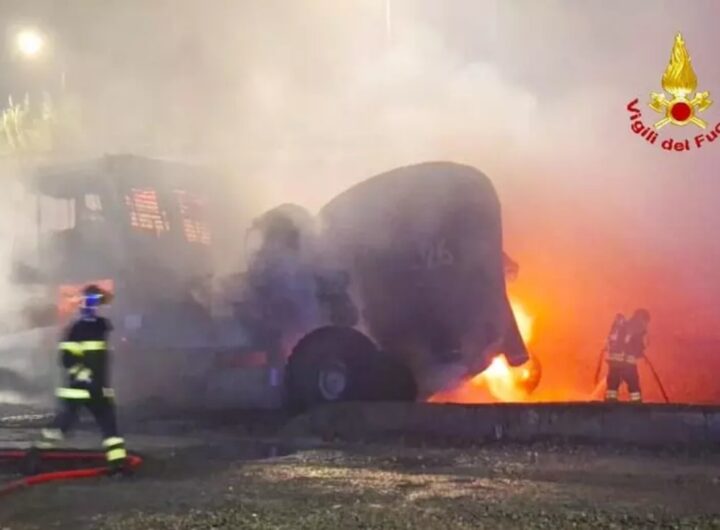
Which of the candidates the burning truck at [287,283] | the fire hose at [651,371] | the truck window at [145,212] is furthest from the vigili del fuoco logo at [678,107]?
the truck window at [145,212]

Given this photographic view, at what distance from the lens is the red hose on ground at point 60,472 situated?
192 inches

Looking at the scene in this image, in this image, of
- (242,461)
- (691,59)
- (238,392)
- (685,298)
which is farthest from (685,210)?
(242,461)

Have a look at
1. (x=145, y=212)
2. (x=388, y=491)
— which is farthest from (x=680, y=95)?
(x=388, y=491)

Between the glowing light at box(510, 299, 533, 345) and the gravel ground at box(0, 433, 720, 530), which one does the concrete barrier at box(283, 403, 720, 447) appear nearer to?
the gravel ground at box(0, 433, 720, 530)

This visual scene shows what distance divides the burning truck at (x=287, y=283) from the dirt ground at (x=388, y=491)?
1.54m

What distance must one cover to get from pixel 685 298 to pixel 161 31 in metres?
5.91

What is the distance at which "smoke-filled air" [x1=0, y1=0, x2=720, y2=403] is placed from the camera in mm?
7934

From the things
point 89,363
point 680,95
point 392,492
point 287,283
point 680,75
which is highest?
point 680,75

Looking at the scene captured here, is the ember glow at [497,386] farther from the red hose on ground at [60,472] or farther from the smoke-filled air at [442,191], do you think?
the red hose on ground at [60,472]

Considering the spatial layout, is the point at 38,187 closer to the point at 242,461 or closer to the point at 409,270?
the point at 409,270

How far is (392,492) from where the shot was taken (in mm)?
4539

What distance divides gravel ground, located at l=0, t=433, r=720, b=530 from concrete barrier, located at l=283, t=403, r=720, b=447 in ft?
0.87

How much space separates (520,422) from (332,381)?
1.87 m

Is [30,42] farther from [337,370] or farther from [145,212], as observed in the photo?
[337,370]
